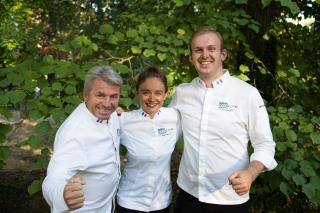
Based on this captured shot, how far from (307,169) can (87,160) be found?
6.68 feet

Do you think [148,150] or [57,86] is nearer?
[148,150]

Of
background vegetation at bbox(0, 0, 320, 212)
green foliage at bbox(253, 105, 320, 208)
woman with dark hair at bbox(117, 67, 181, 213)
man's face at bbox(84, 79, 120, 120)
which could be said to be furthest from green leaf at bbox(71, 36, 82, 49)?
green foliage at bbox(253, 105, 320, 208)

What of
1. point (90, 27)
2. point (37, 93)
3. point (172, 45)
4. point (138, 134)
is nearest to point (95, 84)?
point (138, 134)

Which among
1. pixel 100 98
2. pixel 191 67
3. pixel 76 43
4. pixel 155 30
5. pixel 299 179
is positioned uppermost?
pixel 155 30

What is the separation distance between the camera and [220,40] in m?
2.60

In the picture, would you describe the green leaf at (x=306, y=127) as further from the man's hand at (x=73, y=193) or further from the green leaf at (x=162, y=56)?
the man's hand at (x=73, y=193)

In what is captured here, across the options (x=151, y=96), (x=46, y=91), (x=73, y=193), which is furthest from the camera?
(x=46, y=91)

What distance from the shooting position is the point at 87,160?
7.02ft

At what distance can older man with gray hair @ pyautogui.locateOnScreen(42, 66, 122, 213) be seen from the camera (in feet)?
6.70

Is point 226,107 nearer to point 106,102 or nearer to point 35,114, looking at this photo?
point 106,102

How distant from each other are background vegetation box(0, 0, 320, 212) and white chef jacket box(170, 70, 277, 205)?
2.73 ft

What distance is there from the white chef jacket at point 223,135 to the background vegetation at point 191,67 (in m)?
0.83

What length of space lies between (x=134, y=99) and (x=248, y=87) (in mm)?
1108

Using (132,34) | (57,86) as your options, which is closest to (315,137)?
(132,34)
